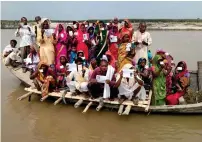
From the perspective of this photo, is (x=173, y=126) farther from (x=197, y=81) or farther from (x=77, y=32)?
(x=77, y=32)

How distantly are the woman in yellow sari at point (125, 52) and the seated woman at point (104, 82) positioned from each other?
2.16 feet

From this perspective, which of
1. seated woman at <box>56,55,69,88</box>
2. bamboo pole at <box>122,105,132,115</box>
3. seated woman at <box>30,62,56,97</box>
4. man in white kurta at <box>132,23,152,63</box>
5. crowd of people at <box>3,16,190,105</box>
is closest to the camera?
bamboo pole at <box>122,105,132,115</box>

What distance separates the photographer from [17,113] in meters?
7.52

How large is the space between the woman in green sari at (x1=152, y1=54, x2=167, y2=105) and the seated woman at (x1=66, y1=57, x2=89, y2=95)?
149 cm

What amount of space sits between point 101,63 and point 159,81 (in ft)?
4.07

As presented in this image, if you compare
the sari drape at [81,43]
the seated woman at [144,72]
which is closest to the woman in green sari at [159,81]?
the seated woman at [144,72]

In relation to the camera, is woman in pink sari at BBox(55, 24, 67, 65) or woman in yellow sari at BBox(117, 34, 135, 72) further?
woman in pink sari at BBox(55, 24, 67, 65)

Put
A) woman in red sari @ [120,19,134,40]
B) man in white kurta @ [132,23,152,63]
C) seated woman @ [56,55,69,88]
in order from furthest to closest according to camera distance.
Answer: woman in red sari @ [120,19,134,40] → man in white kurta @ [132,23,152,63] → seated woman @ [56,55,69,88]

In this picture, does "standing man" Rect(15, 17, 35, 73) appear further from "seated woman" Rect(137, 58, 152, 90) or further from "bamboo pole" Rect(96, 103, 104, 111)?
"seated woman" Rect(137, 58, 152, 90)

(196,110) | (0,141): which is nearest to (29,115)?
(0,141)

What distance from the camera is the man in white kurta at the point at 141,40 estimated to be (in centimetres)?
783

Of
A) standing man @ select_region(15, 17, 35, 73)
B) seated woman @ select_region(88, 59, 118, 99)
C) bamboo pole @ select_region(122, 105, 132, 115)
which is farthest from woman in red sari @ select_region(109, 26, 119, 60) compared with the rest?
standing man @ select_region(15, 17, 35, 73)

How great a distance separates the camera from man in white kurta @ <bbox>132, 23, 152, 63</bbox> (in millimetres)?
7832

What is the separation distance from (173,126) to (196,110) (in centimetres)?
61
